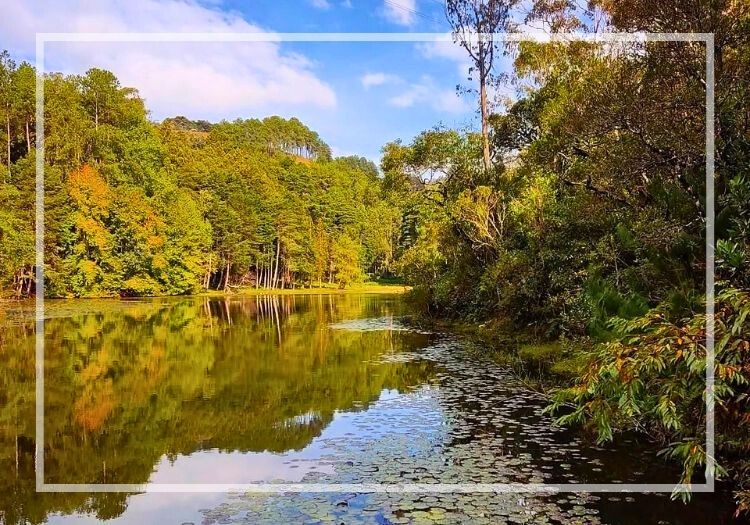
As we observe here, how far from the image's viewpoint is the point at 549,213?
48.9 feet

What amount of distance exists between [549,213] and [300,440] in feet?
30.5

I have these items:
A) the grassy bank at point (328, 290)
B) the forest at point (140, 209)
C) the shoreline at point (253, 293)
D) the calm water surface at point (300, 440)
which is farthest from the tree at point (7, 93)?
the calm water surface at point (300, 440)

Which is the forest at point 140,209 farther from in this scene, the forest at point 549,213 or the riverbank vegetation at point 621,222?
the riverbank vegetation at point 621,222

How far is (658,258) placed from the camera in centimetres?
711

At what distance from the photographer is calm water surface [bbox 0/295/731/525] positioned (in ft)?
19.0

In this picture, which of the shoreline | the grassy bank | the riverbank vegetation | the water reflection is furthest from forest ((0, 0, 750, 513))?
the water reflection

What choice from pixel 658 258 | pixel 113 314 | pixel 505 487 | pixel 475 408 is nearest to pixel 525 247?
pixel 475 408

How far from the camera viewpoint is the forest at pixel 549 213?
521 cm

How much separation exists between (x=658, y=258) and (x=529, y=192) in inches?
393

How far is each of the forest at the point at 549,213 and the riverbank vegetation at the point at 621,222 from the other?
39 millimetres

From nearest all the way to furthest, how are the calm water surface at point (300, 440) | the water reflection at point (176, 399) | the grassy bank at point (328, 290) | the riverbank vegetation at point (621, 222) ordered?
1. the riverbank vegetation at point (621, 222)
2. the calm water surface at point (300, 440)
3. the water reflection at point (176, 399)
4. the grassy bank at point (328, 290)

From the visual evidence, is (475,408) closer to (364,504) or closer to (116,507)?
(364,504)

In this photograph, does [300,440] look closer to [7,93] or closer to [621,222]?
[621,222]

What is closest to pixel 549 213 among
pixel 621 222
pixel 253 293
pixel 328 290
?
pixel 621 222
